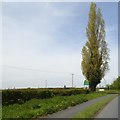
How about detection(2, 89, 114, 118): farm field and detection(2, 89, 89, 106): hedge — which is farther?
detection(2, 89, 89, 106): hedge

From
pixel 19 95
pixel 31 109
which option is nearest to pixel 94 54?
pixel 19 95

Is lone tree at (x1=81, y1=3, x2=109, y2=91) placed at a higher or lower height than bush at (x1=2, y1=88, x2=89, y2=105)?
higher

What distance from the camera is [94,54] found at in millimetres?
67625

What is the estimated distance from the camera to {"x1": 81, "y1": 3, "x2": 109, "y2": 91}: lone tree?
66.8 m

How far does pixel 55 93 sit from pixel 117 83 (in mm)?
83541

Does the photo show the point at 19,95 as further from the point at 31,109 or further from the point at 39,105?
the point at 31,109

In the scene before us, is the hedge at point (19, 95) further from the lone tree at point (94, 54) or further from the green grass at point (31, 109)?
the lone tree at point (94, 54)

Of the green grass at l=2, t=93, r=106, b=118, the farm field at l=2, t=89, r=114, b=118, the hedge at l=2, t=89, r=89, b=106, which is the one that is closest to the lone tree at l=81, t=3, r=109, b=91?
the farm field at l=2, t=89, r=114, b=118

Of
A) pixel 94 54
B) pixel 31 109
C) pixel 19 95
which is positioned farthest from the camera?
pixel 94 54

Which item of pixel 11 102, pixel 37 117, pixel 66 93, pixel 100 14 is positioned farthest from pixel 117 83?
pixel 37 117

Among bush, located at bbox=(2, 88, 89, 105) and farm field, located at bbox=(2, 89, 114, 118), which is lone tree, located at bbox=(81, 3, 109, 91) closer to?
farm field, located at bbox=(2, 89, 114, 118)

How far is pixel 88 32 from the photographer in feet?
232

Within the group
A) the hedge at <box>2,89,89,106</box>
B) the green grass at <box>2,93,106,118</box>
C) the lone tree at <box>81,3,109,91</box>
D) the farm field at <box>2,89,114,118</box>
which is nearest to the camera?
the green grass at <box>2,93,106,118</box>

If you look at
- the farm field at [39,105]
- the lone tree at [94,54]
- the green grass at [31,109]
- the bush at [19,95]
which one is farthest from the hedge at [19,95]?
the lone tree at [94,54]
